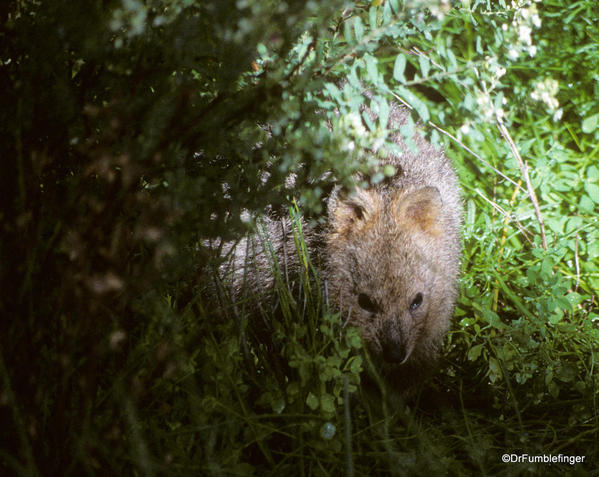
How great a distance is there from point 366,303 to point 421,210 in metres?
0.80

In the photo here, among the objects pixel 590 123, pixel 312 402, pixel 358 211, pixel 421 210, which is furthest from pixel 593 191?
pixel 312 402

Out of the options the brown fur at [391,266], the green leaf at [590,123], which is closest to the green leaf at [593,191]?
the green leaf at [590,123]

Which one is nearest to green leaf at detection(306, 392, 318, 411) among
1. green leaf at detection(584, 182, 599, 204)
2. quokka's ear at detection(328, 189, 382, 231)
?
quokka's ear at detection(328, 189, 382, 231)

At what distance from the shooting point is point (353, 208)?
3.75m

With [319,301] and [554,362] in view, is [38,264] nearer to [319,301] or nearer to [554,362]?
[319,301]

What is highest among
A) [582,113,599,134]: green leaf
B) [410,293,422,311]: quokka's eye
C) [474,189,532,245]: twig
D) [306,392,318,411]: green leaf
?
[582,113,599,134]: green leaf

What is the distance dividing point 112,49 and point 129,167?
1.81ft

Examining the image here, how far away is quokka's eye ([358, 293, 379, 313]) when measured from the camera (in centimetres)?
347

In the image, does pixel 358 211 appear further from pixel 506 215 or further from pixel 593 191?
pixel 593 191

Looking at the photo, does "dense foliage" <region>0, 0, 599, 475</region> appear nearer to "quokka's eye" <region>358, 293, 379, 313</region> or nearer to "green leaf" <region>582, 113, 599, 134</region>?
"quokka's eye" <region>358, 293, 379, 313</region>

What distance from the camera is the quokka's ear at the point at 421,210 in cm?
371

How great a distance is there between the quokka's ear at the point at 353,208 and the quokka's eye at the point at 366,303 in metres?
0.51

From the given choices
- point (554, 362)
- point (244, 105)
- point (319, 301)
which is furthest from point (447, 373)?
point (244, 105)

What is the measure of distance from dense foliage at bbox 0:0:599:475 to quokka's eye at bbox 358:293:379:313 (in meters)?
0.32
